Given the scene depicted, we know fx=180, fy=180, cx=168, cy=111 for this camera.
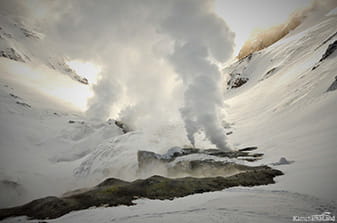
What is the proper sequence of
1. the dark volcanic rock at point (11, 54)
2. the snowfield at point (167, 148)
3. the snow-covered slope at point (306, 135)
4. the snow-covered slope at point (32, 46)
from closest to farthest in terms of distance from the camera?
the snowfield at point (167, 148)
the snow-covered slope at point (306, 135)
the dark volcanic rock at point (11, 54)
the snow-covered slope at point (32, 46)

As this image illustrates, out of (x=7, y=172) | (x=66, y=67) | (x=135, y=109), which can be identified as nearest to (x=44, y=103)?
(x=135, y=109)

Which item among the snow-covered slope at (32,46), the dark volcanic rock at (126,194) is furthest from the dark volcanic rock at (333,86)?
the snow-covered slope at (32,46)

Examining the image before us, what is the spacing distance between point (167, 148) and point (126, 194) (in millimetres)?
12250

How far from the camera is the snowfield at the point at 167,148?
552 cm

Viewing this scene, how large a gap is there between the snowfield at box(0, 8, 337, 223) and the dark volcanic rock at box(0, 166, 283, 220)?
1.91 feet

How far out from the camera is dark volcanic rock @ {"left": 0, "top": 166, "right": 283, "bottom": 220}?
6484 millimetres

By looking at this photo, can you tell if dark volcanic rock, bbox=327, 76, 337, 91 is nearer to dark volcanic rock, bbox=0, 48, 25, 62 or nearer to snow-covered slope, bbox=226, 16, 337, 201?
snow-covered slope, bbox=226, 16, 337, 201

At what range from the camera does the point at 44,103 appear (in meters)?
46.4

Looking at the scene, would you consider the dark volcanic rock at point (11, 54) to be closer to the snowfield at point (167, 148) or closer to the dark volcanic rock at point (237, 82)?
the snowfield at point (167, 148)

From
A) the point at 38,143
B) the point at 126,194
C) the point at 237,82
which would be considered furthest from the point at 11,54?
the point at 126,194

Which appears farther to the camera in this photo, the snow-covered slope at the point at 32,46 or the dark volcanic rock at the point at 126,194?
the snow-covered slope at the point at 32,46

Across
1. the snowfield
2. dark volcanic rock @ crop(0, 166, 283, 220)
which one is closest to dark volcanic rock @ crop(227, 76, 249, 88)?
the snowfield

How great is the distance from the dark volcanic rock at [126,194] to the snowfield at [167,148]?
22.9 inches

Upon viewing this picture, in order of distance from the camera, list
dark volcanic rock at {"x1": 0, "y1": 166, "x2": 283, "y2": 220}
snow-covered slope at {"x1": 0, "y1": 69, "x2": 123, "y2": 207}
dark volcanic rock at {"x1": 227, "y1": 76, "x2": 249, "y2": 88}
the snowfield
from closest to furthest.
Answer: the snowfield < dark volcanic rock at {"x1": 0, "y1": 166, "x2": 283, "y2": 220} < snow-covered slope at {"x1": 0, "y1": 69, "x2": 123, "y2": 207} < dark volcanic rock at {"x1": 227, "y1": 76, "x2": 249, "y2": 88}
